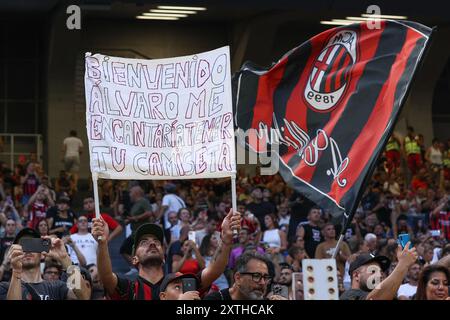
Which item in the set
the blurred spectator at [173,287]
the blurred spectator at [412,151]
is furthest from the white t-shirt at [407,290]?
the blurred spectator at [412,151]

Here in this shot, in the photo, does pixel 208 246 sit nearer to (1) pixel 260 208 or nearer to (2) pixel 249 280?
(1) pixel 260 208

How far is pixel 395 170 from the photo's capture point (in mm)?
26203

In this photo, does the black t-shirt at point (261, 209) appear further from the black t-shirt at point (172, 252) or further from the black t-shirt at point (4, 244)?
the black t-shirt at point (4, 244)

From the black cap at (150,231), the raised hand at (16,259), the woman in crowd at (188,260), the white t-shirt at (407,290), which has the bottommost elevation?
the white t-shirt at (407,290)

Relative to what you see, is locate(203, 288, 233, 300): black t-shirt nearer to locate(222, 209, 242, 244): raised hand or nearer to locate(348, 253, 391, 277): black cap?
locate(222, 209, 242, 244): raised hand

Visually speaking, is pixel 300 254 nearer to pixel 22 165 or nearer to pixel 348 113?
pixel 348 113

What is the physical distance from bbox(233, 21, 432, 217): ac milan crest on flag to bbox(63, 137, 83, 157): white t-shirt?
16.1 meters

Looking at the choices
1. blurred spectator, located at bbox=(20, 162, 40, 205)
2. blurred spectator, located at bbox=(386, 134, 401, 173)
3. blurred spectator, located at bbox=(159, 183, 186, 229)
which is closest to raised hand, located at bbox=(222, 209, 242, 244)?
blurred spectator, located at bbox=(159, 183, 186, 229)

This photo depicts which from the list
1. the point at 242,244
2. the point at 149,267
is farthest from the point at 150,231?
the point at 242,244

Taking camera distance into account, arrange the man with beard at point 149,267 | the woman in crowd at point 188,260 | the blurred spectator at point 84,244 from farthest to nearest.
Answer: the blurred spectator at point 84,244 < the woman in crowd at point 188,260 < the man with beard at point 149,267

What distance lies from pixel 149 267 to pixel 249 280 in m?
0.90

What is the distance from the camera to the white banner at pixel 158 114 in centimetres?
855

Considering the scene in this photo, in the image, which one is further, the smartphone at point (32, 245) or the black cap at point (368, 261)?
the black cap at point (368, 261)

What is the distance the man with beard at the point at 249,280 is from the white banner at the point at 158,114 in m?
1.07
